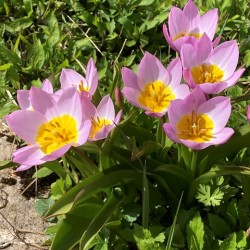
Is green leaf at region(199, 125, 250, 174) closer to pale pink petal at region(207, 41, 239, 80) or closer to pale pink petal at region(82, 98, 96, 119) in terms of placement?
pale pink petal at region(207, 41, 239, 80)

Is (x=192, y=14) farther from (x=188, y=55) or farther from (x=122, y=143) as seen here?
(x=122, y=143)

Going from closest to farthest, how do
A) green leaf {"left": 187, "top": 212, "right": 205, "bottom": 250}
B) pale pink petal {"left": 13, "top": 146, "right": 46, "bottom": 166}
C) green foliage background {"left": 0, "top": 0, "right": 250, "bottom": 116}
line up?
pale pink petal {"left": 13, "top": 146, "right": 46, "bottom": 166} → green leaf {"left": 187, "top": 212, "right": 205, "bottom": 250} → green foliage background {"left": 0, "top": 0, "right": 250, "bottom": 116}

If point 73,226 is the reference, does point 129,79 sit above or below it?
above

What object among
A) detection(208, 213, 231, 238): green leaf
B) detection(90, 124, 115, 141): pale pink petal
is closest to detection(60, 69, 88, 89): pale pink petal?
detection(90, 124, 115, 141): pale pink petal

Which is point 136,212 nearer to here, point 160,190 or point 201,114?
point 160,190

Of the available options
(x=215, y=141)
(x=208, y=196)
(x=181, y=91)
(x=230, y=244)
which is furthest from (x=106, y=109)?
(x=230, y=244)

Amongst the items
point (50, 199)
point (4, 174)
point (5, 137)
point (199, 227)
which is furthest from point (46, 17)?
point (199, 227)
